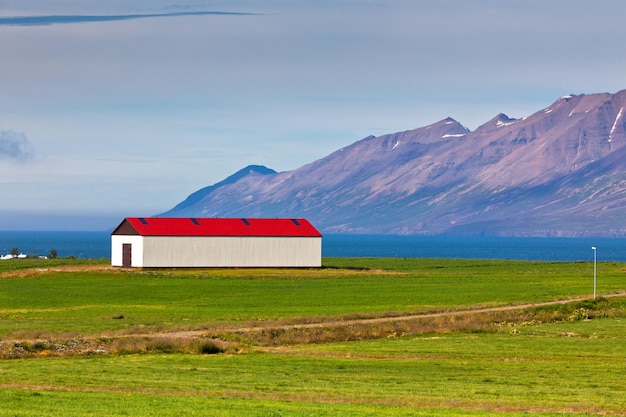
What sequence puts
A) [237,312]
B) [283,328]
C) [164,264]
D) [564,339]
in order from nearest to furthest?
1. [564,339]
2. [283,328]
3. [237,312]
4. [164,264]

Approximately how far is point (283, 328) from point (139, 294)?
102 feet

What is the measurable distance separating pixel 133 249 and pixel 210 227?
8.94 meters

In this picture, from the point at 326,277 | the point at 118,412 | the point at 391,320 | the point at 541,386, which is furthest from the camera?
the point at 326,277

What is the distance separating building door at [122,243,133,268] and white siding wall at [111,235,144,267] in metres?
0.36

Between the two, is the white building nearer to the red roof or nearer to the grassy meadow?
the red roof

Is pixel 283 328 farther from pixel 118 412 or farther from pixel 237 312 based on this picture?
pixel 118 412

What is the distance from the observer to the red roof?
118000 millimetres

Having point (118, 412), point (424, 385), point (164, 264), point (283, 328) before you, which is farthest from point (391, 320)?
point (164, 264)

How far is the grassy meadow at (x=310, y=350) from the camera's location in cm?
3000

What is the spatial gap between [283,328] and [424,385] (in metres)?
20.1

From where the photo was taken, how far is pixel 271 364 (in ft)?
133

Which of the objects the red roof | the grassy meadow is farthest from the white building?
the grassy meadow

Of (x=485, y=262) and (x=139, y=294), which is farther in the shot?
(x=485, y=262)

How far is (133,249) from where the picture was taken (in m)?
118
